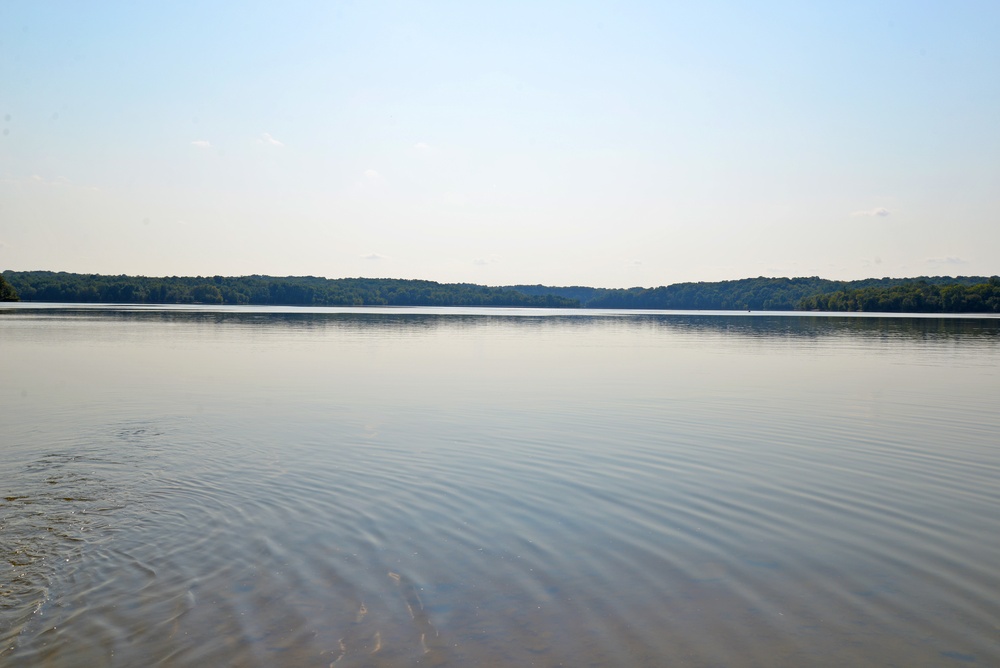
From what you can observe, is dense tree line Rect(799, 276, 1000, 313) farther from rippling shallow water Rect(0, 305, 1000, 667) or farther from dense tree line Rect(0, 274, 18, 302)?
dense tree line Rect(0, 274, 18, 302)

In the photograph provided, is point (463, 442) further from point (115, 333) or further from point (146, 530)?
point (115, 333)

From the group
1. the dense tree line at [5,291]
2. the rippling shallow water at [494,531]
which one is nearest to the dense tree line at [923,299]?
the rippling shallow water at [494,531]

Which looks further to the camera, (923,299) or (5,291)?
(923,299)

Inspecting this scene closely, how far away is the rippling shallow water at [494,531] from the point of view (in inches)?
234

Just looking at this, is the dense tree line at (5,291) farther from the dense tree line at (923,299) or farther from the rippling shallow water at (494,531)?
the dense tree line at (923,299)

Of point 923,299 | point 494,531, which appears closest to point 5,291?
point 494,531

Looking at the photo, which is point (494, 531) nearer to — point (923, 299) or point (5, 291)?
point (5, 291)

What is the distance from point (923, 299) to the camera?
14712cm

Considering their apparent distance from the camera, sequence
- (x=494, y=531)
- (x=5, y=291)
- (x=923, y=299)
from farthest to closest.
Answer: (x=923, y=299), (x=5, y=291), (x=494, y=531)

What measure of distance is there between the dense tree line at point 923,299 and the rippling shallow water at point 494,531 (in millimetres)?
142686

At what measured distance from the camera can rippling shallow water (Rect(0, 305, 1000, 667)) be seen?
5.95 m

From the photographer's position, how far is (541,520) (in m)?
9.16

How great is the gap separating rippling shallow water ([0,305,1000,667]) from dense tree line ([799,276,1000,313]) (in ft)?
468

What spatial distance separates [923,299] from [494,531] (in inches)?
6377
